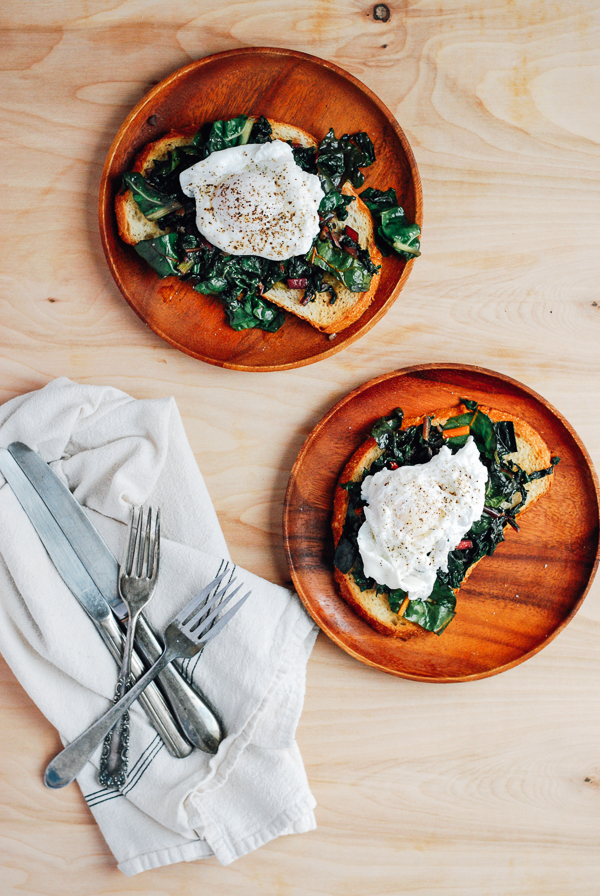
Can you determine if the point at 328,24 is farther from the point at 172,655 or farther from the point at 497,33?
the point at 172,655

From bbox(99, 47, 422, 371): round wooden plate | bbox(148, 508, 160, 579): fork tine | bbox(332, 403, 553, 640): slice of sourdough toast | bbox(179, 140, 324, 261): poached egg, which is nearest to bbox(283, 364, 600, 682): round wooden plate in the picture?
bbox(332, 403, 553, 640): slice of sourdough toast

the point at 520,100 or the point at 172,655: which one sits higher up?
the point at 520,100

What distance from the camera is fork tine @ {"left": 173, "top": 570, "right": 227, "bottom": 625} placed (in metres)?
2.33

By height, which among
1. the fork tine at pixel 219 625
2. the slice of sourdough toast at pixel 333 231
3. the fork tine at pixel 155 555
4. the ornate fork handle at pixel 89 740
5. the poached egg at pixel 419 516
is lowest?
the ornate fork handle at pixel 89 740

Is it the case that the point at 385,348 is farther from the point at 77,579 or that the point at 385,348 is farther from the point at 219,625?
the point at 77,579

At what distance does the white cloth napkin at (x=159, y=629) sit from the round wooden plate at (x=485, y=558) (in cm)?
26

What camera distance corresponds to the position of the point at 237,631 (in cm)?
237

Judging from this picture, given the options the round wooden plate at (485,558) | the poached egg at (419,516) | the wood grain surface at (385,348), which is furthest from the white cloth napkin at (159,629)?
the poached egg at (419,516)

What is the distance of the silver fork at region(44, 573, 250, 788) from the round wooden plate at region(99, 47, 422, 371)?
95cm

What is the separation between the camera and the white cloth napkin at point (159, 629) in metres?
2.33

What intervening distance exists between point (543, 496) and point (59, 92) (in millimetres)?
2595

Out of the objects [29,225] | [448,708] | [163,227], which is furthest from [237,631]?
[29,225]

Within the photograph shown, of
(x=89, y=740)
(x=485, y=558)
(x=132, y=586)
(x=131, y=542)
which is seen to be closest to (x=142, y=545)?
(x=131, y=542)

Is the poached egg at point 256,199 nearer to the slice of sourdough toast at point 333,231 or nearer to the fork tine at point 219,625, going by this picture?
the slice of sourdough toast at point 333,231
